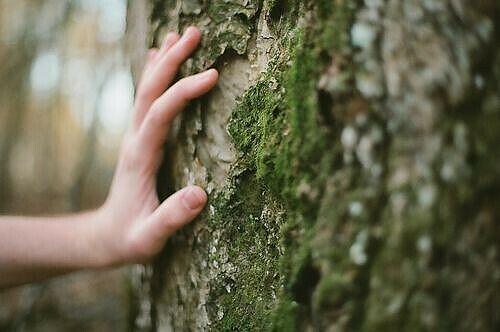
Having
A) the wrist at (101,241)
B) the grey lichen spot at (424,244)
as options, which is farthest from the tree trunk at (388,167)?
the wrist at (101,241)

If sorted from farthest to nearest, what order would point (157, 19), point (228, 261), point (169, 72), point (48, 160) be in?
1. point (48, 160)
2. point (157, 19)
3. point (169, 72)
4. point (228, 261)

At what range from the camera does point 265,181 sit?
1018 mm

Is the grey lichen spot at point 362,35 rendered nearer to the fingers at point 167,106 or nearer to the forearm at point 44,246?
the fingers at point 167,106

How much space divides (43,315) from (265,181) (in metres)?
5.30

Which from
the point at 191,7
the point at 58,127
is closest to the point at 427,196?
the point at 191,7

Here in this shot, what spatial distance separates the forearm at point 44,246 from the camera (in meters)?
1.42

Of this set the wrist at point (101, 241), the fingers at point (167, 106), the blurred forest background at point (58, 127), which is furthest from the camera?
the blurred forest background at point (58, 127)

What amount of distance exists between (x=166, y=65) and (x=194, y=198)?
14.3 inches

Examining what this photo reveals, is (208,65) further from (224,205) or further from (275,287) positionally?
(275,287)

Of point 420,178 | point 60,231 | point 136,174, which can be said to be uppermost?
point 420,178

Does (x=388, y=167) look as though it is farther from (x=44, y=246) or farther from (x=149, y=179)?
(x=44, y=246)

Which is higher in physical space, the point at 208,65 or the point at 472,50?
the point at 472,50

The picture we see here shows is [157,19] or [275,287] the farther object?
[157,19]

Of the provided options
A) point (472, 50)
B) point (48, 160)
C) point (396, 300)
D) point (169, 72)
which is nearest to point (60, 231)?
point (169, 72)
